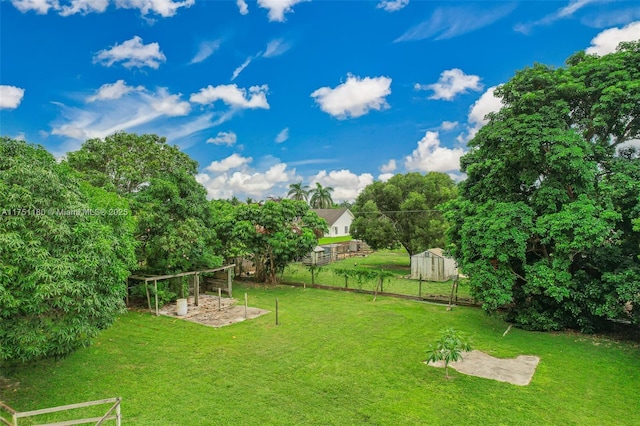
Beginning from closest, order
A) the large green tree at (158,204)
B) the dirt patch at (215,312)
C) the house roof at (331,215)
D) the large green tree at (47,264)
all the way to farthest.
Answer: the large green tree at (47,264), the dirt patch at (215,312), the large green tree at (158,204), the house roof at (331,215)

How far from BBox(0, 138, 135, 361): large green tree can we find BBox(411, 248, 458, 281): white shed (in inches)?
669

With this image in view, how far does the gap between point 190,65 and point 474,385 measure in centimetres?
1506

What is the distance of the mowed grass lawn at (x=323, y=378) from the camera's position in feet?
21.2

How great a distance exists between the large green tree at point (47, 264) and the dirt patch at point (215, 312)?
5.38 meters

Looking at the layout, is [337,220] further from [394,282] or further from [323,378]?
[323,378]

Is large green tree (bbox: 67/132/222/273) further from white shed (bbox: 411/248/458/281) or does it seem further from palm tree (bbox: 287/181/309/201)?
palm tree (bbox: 287/181/309/201)

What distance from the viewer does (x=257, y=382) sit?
25.3 ft

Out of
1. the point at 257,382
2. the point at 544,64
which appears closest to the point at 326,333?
the point at 257,382

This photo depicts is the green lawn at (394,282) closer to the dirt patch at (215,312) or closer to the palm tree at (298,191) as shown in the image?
the dirt patch at (215,312)

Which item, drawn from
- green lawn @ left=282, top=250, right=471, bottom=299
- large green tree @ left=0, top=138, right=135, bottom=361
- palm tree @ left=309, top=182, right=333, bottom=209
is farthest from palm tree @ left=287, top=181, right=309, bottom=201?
large green tree @ left=0, top=138, right=135, bottom=361

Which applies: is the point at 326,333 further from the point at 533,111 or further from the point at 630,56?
the point at 630,56

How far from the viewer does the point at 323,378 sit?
26.0ft

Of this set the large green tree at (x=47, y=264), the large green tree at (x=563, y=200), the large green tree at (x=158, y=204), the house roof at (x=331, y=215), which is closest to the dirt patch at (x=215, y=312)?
the large green tree at (x=158, y=204)

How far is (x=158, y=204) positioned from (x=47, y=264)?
846 cm
